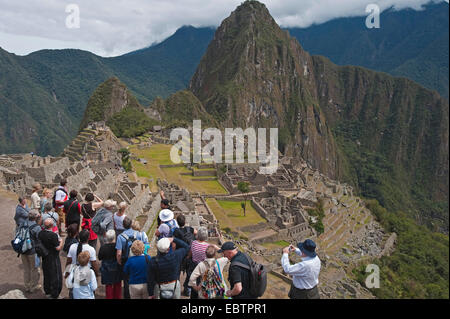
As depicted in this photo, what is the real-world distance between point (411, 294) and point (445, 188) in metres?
154

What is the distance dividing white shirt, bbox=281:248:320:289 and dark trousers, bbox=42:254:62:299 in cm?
506

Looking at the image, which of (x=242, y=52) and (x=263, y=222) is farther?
(x=242, y=52)

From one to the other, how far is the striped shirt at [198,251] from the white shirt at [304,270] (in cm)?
175

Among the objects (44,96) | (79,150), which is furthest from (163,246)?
(44,96)

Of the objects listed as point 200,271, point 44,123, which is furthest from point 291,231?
point 44,123

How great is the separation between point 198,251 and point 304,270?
2284 mm

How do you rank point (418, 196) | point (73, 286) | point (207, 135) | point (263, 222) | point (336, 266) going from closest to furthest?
1. point (73, 286)
2. point (336, 266)
3. point (263, 222)
4. point (207, 135)
5. point (418, 196)

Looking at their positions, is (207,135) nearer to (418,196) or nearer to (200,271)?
(200,271)

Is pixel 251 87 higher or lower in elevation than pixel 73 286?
higher

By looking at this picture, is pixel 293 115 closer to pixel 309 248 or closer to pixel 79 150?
pixel 79 150

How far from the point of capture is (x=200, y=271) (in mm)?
6758

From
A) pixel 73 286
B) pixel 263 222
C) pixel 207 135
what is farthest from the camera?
pixel 207 135

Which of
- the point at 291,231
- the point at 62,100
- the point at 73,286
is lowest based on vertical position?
the point at 291,231

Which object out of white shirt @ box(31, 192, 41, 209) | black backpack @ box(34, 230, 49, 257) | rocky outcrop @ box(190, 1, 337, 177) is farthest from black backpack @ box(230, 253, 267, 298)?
rocky outcrop @ box(190, 1, 337, 177)
